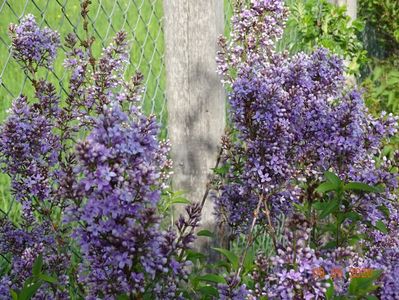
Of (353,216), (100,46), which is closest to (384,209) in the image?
(353,216)

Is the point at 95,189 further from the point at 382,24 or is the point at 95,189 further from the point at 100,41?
the point at 382,24

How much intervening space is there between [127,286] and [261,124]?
0.79 m

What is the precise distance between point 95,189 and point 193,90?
134 cm

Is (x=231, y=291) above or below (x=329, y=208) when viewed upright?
below

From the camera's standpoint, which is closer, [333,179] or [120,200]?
[120,200]

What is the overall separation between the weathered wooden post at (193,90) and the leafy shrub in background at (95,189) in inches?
17.4

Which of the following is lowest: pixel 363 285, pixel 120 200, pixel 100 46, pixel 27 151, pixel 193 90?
pixel 120 200

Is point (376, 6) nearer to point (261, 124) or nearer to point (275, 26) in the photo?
point (275, 26)

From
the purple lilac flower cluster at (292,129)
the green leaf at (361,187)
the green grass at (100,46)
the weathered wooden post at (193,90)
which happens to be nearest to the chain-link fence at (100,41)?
the green grass at (100,46)

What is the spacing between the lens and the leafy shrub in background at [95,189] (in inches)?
56.9

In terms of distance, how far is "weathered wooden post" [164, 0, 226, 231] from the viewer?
9.04ft

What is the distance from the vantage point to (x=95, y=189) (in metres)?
1.50

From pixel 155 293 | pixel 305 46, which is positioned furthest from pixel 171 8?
pixel 305 46

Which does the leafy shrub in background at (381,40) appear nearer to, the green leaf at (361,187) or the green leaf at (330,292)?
the green leaf at (361,187)
